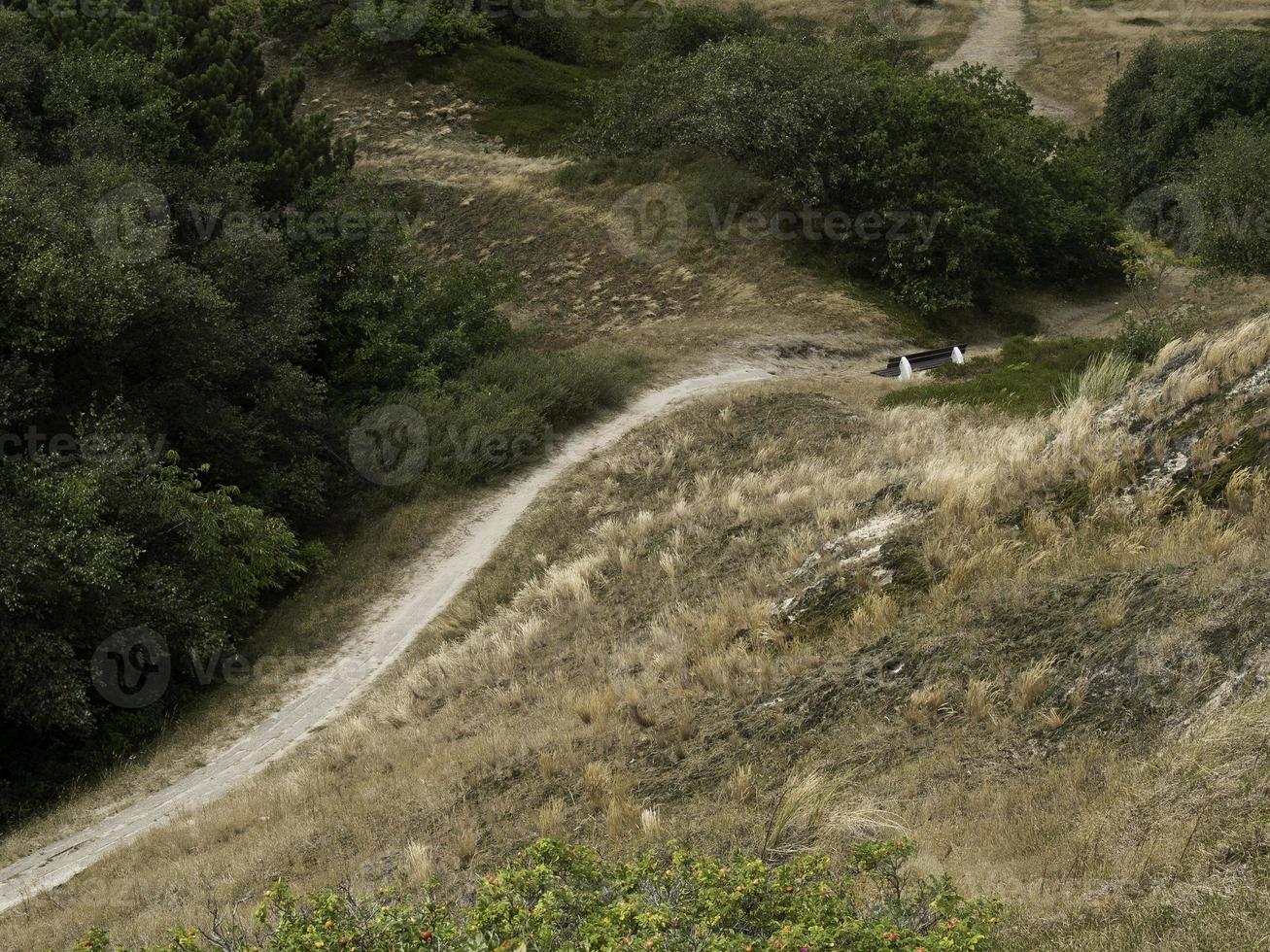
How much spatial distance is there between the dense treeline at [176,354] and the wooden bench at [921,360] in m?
8.00

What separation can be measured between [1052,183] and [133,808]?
3785 centimetres

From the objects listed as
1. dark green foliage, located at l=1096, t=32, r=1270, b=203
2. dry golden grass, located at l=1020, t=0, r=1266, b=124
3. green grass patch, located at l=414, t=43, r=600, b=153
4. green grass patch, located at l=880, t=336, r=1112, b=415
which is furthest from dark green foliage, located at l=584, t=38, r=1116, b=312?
dry golden grass, located at l=1020, t=0, r=1266, b=124

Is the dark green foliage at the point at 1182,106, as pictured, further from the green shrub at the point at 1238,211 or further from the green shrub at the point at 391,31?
the green shrub at the point at 391,31

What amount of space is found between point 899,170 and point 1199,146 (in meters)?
18.9

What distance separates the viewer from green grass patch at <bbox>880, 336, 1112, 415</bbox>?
23.2 meters

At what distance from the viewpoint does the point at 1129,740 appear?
24.0 feet

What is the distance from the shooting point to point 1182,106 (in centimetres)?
4844

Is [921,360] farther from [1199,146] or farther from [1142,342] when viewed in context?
[1199,146]

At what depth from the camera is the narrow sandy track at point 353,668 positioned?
13.2 m

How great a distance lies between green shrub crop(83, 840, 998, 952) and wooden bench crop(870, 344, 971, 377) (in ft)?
81.6

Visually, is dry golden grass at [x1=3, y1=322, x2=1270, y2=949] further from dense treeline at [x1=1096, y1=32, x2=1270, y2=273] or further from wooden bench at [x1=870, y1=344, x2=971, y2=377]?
dense treeline at [x1=1096, y1=32, x2=1270, y2=273]

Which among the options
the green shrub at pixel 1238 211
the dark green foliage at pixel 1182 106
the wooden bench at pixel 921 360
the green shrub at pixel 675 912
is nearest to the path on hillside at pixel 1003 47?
the dark green foliage at pixel 1182 106

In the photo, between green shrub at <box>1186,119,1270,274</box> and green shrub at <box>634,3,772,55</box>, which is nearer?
green shrub at <box>1186,119,1270,274</box>

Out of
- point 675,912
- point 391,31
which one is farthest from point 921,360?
point 391,31
